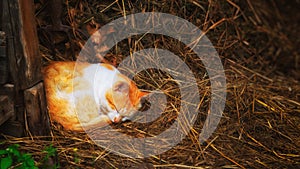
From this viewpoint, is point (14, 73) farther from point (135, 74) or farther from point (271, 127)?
point (271, 127)

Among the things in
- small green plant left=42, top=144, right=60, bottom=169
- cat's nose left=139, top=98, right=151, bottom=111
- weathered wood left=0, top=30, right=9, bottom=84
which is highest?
weathered wood left=0, top=30, right=9, bottom=84

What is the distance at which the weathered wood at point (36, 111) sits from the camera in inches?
72.0

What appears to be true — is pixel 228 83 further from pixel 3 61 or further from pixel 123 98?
pixel 3 61

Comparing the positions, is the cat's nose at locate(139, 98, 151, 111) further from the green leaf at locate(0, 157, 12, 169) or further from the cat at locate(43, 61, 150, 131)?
the green leaf at locate(0, 157, 12, 169)

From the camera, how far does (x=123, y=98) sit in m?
2.04

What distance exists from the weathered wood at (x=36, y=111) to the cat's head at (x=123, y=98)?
37 cm

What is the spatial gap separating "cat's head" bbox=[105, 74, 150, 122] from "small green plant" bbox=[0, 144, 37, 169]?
0.57 metres

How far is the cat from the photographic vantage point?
2018 millimetres

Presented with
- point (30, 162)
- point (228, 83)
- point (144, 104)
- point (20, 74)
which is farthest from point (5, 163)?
point (228, 83)

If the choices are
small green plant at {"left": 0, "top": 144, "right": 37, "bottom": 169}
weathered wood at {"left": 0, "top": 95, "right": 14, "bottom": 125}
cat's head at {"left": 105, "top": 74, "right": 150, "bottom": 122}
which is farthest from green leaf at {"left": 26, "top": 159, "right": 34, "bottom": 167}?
cat's head at {"left": 105, "top": 74, "right": 150, "bottom": 122}

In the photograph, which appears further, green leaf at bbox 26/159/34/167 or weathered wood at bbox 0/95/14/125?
weathered wood at bbox 0/95/14/125

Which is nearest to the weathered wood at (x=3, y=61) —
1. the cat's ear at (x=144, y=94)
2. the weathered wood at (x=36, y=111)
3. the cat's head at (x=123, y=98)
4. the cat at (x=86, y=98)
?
the weathered wood at (x=36, y=111)

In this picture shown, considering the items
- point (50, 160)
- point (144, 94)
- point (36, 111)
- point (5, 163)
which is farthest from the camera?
point (144, 94)

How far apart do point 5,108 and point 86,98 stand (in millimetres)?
440
